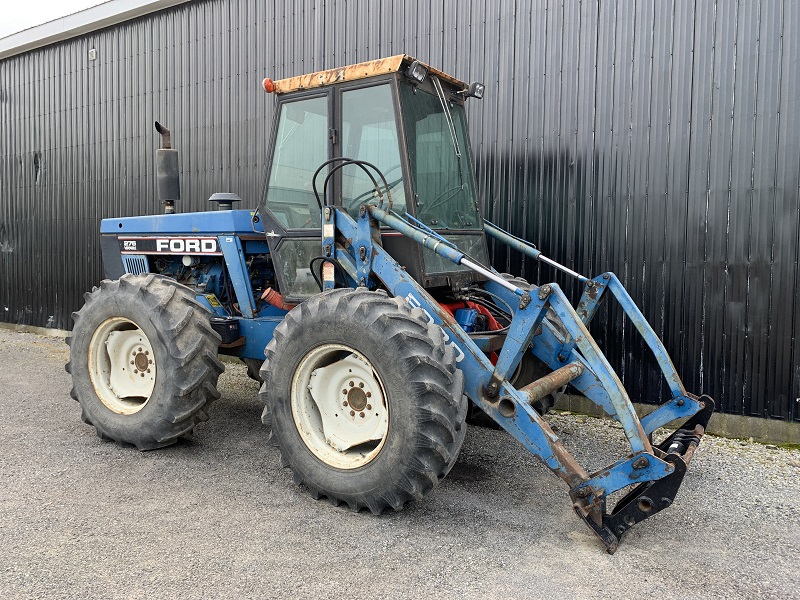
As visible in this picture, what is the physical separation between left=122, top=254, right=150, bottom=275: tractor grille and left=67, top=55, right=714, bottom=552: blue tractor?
0.21 meters

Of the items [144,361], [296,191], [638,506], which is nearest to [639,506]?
[638,506]

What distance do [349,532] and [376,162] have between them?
2.35 meters

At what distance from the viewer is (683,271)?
5.69 meters

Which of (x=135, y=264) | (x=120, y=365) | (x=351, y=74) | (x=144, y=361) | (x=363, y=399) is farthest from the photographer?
(x=135, y=264)

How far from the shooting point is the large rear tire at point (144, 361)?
445 centimetres

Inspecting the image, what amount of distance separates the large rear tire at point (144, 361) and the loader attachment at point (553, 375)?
115 centimetres

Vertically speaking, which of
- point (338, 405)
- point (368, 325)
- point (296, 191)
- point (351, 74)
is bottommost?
point (338, 405)

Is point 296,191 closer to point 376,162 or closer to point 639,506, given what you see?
point 376,162

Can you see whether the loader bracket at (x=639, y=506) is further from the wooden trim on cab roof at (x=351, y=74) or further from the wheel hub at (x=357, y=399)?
the wooden trim on cab roof at (x=351, y=74)

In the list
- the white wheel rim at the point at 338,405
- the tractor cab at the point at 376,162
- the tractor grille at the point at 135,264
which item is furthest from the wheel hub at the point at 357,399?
the tractor grille at the point at 135,264

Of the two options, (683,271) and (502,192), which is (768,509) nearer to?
(683,271)

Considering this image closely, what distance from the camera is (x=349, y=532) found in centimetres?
344

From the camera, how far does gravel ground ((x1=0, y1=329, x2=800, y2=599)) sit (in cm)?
291

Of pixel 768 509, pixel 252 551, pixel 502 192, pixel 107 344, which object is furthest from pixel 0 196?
pixel 768 509
